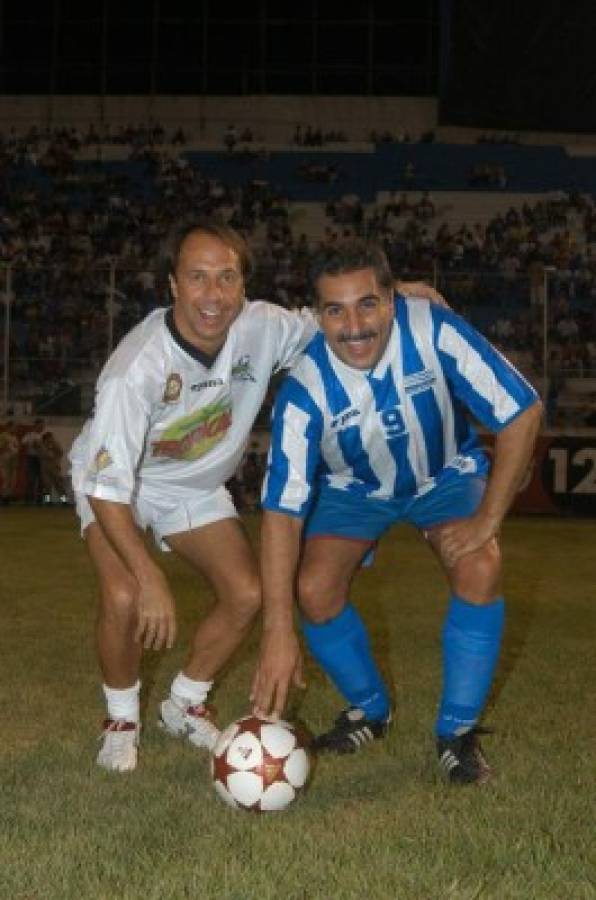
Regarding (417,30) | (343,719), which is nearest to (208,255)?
(343,719)

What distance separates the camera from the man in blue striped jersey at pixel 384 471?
17.5 ft

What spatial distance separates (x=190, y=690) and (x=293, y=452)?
4.61 feet

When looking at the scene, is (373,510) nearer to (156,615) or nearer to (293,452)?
(293,452)

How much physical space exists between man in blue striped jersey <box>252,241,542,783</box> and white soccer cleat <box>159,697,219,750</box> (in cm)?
47

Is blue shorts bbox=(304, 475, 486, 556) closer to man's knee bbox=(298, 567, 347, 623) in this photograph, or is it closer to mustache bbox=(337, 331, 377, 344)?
man's knee bbox=(298, 567, 347, 623)

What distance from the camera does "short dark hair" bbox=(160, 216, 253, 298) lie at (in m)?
5.59

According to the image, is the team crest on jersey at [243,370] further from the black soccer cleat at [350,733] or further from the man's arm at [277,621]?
the black soccer cleat at [350,733]

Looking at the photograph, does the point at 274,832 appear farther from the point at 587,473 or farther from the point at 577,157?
the point at 577,157

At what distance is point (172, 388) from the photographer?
5617 millimetres

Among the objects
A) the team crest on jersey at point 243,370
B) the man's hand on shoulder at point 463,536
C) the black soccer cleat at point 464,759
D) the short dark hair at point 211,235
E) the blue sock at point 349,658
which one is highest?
the short dark hair at point 211,235

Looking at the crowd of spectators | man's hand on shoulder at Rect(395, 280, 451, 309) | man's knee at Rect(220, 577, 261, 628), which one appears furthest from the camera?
the crowd of spectators

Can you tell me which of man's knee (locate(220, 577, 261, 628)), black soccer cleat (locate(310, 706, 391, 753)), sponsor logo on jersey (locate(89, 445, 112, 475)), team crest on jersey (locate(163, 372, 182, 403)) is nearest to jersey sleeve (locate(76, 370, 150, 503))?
sponsor logo on jersey (locate(89, 445, 112, 475))

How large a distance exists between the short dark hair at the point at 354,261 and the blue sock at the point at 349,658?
5.02 feet

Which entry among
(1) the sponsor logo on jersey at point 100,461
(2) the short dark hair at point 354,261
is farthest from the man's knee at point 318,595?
(2) the short dark hair at point 354,261
